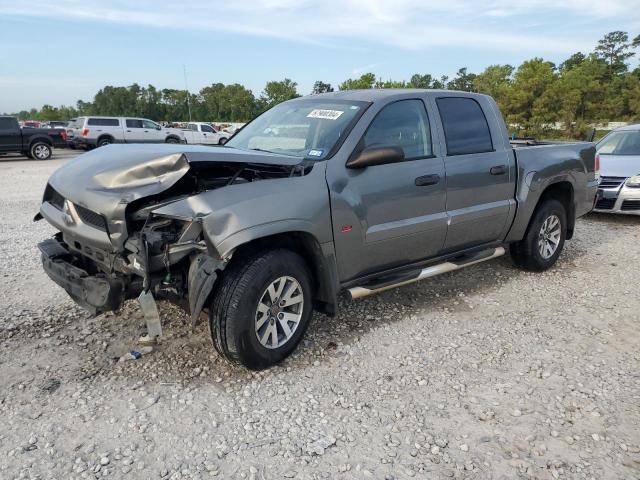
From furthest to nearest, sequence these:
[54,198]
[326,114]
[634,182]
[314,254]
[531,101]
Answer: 1. [531,101]
2. [634,182]
3. [326,114]
4. [54,198]
5. [314,254]

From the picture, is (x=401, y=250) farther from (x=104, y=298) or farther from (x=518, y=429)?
(x=104, y=298)

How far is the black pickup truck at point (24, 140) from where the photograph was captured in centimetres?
1847

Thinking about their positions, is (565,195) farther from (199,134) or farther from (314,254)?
(199,134)

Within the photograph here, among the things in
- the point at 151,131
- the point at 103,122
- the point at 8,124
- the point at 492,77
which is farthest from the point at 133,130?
the point at 492,77

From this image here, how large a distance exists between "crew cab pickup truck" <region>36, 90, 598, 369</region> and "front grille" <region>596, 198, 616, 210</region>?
14.3 ft

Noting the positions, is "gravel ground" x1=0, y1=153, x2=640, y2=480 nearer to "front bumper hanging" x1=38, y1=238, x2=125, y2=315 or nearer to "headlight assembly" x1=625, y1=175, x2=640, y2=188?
"front bumper hanging" x1=38, y1=238, x2=125, y2=315

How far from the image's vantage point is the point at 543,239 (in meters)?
5.50

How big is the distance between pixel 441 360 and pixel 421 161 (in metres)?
1.57

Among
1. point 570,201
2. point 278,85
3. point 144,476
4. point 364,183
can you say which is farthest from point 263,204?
point 278,85

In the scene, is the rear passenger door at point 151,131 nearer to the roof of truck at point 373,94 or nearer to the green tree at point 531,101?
the green tree at point 531,101

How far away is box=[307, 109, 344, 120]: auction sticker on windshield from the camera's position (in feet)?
13.0

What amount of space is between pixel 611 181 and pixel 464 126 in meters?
5.08

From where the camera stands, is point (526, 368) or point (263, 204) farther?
point (526, 368)

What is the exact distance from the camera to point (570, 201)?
5691mm
